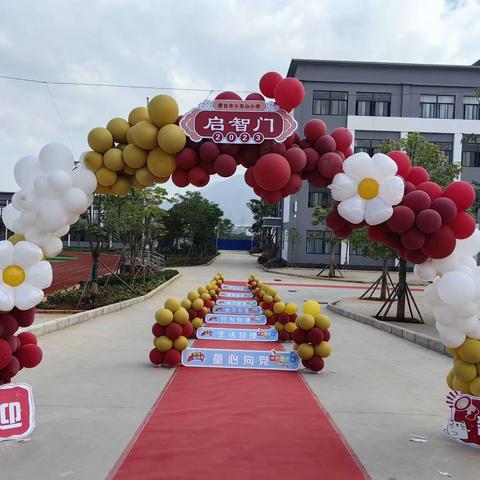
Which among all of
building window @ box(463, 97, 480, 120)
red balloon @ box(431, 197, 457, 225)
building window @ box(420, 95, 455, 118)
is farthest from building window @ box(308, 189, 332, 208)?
red balloon @ box(431, 197, 457, 225)

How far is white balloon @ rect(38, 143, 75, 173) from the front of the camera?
17.8ft

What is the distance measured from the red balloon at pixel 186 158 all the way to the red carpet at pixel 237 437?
111 inches

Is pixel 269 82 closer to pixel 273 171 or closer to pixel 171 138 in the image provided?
pixel 273 171

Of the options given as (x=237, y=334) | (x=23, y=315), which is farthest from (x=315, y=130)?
(x=237, y=334)

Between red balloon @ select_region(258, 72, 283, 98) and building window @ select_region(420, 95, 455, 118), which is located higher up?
building window @ select_region(420, 95, 455, 118)

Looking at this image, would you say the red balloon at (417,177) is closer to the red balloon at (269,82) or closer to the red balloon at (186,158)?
the red balloon at (269,82)

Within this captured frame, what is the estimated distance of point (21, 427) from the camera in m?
5.11

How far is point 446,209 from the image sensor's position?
16.4 feet

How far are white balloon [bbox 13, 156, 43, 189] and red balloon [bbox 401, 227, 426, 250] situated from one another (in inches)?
154

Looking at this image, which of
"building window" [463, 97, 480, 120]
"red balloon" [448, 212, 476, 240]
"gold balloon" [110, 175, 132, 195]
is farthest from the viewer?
"building window" [463, 97, 480, 120]

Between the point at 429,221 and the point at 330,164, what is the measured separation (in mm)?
1171

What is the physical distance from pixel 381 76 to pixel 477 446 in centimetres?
3772

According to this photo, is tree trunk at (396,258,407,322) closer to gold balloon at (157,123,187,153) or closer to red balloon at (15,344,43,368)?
gold balloon at (157,123,187,153)

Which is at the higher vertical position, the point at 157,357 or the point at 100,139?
the point at 100,139
